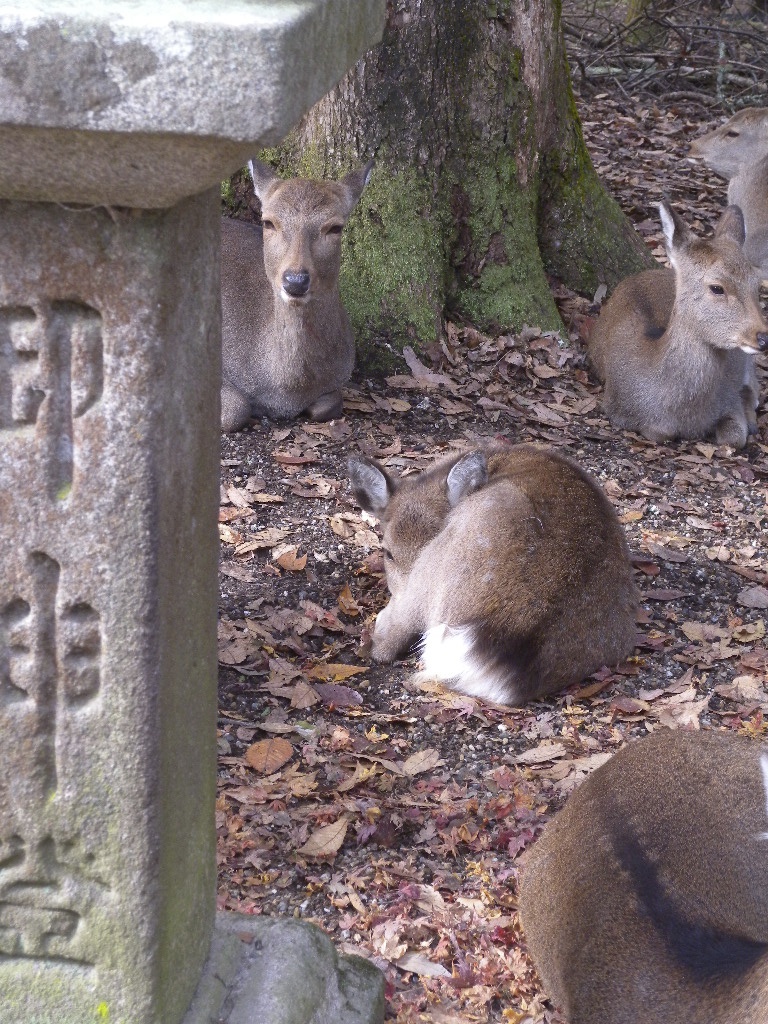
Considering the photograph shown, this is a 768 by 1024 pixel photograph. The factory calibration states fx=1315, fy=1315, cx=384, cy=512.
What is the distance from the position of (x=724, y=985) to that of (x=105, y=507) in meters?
1.75

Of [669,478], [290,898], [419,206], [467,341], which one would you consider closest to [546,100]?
[419,206]

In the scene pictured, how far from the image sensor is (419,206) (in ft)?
26.1

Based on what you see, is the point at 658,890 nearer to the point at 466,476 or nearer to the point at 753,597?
the point at 466,476

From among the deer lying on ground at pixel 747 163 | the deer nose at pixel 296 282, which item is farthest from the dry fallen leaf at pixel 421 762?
the deer lying on ground at pixel 747 163

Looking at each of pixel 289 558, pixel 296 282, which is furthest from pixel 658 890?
pixel 296 282

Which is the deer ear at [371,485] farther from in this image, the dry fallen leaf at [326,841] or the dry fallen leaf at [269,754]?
the dry fallen leaf at [326,841]

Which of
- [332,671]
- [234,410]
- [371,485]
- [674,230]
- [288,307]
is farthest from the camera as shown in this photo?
[674,230]

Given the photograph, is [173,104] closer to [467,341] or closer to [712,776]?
[712,776]

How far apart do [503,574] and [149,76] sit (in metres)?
3.54

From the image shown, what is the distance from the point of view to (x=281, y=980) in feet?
9.53

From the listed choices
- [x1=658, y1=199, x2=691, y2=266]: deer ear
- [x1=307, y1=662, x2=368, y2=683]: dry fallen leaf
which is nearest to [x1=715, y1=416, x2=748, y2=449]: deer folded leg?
[x1=658, y1=199, x2=691, y2=266]: deer ear

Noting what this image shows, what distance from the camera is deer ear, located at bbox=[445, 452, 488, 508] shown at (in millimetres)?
5605

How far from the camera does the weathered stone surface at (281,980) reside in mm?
2814

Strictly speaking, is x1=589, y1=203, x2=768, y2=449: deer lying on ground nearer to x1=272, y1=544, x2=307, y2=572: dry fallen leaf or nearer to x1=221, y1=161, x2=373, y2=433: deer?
x1=221, y1=161, x2=373, y2=433: deer
